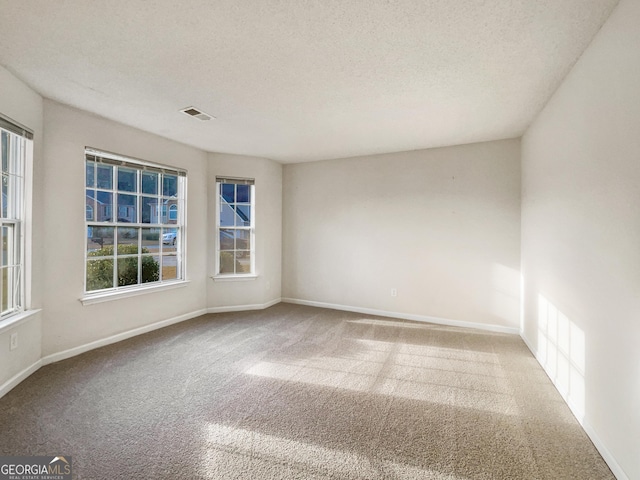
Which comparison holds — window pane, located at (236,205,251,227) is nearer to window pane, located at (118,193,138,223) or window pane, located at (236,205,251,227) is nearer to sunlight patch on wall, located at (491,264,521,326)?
window pane, located at (118,193,138,223)

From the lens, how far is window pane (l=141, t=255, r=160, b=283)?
3896 mm

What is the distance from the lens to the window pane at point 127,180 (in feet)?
11.8

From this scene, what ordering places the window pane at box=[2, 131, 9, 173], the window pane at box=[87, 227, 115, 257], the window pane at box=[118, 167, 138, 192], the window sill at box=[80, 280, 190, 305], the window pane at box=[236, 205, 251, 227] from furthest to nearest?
the window pane at box=[236, 205, 251, 227] → the window pane at box=[118, 167, 138, 192] → the window pane at box=[87, 227, 115, 257] → the window sill at box=[80, 280, 190, 305] → the window pane at box=[2, 131, 9, 173]

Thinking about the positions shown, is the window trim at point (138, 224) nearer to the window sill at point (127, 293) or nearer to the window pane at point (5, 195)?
the window sill at point (127, 293)

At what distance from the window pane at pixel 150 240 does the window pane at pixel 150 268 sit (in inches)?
3.7

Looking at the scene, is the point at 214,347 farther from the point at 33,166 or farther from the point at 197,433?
the point at 33,166

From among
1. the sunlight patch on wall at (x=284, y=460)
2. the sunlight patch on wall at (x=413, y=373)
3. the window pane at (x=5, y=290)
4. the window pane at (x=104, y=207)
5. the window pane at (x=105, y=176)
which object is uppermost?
the window pane at (x=105, y=176)

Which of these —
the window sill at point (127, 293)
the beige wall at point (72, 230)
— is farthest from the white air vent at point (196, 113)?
the window sill at point (127, 293)

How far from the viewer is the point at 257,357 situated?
10.2ft

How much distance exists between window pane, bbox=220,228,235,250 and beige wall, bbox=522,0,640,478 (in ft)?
13.6

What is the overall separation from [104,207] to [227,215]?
171 centimetres

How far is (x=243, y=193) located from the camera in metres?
4.93

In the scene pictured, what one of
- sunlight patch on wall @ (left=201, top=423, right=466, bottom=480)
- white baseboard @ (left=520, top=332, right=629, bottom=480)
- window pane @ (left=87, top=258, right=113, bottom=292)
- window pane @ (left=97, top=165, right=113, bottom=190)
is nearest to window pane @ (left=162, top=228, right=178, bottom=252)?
window pane @ (left=87, top=258, right=113, bottom=292)

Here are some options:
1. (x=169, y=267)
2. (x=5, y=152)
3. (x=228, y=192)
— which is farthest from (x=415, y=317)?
(x=5, y=152)
